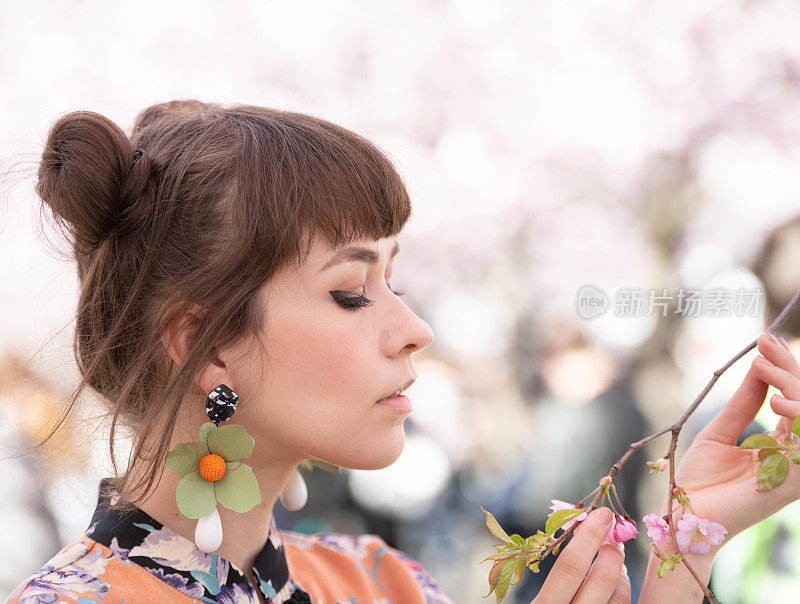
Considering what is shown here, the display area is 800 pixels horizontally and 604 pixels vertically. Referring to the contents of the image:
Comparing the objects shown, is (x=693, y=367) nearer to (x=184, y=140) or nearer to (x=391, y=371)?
(x=391, y=371)

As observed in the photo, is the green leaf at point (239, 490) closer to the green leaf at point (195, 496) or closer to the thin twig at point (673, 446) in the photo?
the green leaf at point (195, 496)

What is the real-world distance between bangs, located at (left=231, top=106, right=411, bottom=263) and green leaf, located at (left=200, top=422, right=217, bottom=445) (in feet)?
0.82

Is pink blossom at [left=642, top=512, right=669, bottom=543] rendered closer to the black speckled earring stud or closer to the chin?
the chin

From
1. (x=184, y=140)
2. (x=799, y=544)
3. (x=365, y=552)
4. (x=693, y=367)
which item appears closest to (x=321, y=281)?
(x=184, y=140)

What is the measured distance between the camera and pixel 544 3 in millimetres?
3039

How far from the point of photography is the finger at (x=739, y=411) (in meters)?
1.06

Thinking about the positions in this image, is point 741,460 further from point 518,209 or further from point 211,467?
point 518,209

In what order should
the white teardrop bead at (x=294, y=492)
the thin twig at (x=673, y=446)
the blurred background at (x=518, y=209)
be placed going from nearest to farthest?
the thin twig at (x=673, y=446)
the white teardrop bead at (x=294, y=492)
the blurred background at (x=518, y=209)

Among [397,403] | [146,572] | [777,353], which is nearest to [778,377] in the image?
[777,353]

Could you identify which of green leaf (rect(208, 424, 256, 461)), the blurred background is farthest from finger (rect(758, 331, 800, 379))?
the blurred background

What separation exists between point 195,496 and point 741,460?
2.47ft

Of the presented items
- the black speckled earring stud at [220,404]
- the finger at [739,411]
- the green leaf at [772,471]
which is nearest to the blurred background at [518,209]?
the finger at [739,411]

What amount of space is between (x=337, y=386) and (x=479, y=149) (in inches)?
89.5

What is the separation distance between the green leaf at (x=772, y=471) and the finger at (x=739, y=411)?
105 millimetres
